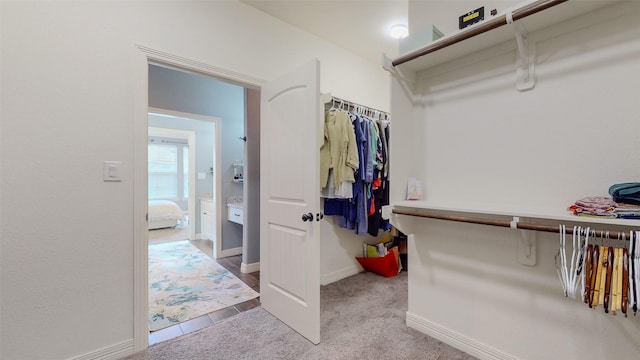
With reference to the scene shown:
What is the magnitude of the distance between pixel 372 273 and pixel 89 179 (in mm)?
2684

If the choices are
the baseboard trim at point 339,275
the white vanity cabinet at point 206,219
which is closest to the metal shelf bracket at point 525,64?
the baseboard trim at point 339,275

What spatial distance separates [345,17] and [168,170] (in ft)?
22.3

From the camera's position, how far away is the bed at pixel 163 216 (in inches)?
222

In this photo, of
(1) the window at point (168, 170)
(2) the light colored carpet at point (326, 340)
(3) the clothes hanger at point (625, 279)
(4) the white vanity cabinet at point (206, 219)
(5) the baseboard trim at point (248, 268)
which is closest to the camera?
(3) the clothes hanger at point (625, 279)

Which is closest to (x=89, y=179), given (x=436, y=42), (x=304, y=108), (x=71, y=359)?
(x=71, y=359)

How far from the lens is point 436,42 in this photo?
5.05ft

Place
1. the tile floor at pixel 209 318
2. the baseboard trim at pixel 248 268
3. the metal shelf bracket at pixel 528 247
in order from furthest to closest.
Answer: the baseboard trim at pixel 248 268 < the tile floor at pixel 209 318 < the metal shelf bracket at pixel 528 247

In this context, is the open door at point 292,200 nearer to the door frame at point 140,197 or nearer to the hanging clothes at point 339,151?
the hanging clothes at point 339,151

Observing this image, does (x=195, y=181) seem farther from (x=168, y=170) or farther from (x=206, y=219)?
(x=168, y=170)

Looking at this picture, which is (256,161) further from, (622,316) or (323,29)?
(622,316)

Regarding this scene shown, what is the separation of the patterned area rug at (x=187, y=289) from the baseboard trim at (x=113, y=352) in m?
0.30

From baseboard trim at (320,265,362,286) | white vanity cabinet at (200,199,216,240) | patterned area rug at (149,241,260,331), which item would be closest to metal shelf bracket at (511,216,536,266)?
baseboard trim at (320,265,362,286)

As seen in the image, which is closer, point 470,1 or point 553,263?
point 553,263

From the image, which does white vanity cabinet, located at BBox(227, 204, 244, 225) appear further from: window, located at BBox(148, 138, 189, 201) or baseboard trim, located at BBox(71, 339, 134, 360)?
window, located at BBox(148, 138, 189, 201)
